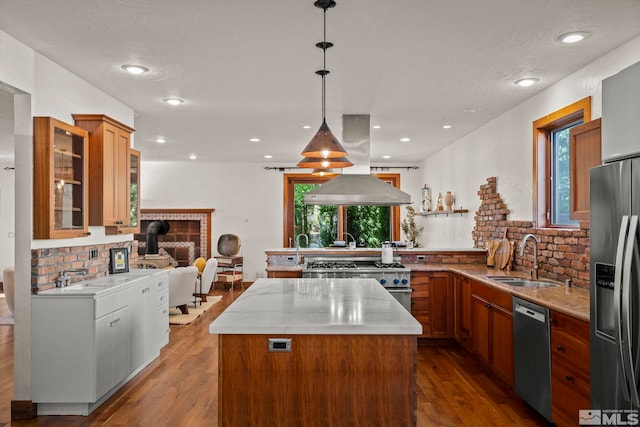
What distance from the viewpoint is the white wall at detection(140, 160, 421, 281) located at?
383 inches

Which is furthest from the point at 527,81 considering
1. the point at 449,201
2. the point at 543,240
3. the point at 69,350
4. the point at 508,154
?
the point at 69,350

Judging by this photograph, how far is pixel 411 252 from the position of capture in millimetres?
5906

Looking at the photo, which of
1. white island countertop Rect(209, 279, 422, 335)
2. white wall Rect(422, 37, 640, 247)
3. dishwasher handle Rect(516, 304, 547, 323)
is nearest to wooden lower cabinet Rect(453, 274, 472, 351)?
white wall Rect(422, 37, 640, 247)

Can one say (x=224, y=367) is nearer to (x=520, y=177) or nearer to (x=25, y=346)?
(x=25, y=346)

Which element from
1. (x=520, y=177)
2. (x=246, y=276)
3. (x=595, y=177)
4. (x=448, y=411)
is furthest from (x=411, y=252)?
(x=246, y=276)

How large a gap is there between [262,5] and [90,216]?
2.43 meters

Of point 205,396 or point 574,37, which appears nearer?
point 574,37

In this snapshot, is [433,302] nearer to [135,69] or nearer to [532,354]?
[532,354]

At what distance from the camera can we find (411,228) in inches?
375

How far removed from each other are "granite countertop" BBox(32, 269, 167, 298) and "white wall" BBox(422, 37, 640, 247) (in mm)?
3763

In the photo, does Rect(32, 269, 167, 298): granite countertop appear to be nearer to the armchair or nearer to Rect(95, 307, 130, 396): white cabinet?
Rect(95, 307, 130, 396): white cabinet

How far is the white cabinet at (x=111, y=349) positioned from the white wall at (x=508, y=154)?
384 centimetres

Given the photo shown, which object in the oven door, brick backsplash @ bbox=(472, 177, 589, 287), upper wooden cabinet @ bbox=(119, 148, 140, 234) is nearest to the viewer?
brick backsplash @ bbox=(472, 177, 589, 287)

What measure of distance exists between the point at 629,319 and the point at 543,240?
94.7 inches
